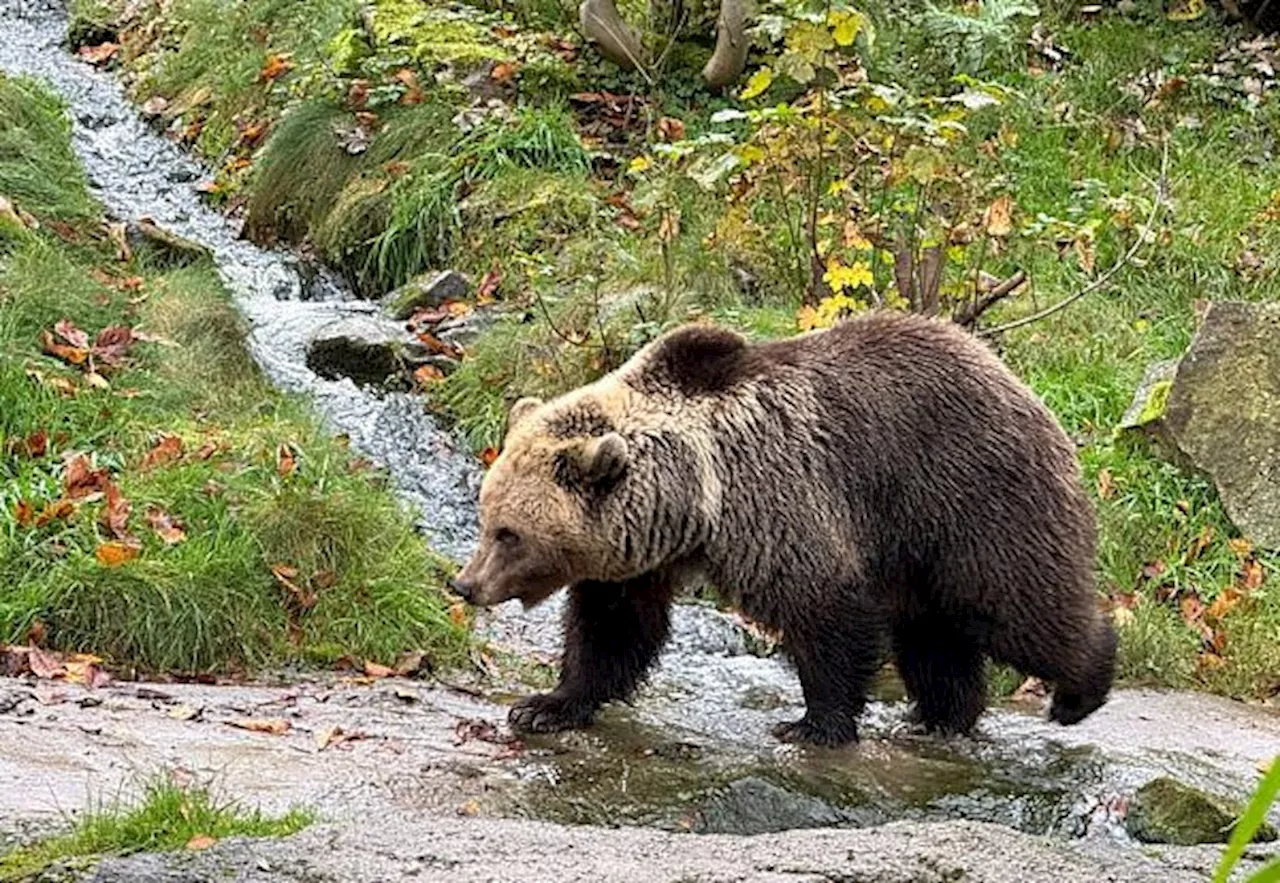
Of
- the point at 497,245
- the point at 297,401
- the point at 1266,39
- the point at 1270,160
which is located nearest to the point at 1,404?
the point at 297,401

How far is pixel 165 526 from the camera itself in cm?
702

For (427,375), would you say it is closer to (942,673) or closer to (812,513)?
(942,673)

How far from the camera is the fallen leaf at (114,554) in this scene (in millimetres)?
6637

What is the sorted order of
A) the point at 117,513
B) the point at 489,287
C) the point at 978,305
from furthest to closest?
the point at 489,287, the point at 978,305, the point at 117,513

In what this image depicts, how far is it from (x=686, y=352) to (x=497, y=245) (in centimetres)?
518

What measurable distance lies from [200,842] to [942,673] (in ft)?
9.11

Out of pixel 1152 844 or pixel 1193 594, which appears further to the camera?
pixel 1193 594

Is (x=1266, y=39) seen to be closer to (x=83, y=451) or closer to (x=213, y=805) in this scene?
(x=83, y=451)

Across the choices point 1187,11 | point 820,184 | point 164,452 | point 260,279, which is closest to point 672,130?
point 260,279

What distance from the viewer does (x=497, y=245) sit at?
1047 centimetres

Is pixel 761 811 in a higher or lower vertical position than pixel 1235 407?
lower

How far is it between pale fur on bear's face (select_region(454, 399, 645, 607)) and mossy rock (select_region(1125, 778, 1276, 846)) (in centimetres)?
159

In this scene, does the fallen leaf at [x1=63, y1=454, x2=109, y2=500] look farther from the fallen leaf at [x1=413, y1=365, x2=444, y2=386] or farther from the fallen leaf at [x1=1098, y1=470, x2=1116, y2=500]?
the fallen leaf at [x1=1098, y1=470, x2=1116, y2=500]

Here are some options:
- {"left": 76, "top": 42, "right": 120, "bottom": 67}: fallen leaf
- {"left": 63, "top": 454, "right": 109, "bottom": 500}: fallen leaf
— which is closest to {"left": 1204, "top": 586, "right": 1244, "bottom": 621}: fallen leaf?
{"left": 63, "top": 454, "right": 109, "bottom": 500}: fallen leaf
